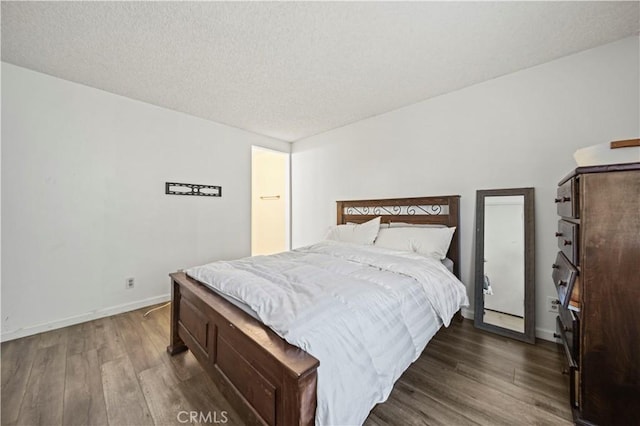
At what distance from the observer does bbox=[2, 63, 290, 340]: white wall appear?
220 centimetres

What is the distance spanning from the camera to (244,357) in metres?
1.21

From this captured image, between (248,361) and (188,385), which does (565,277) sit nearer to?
(248,361)

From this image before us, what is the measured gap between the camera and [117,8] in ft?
5.17

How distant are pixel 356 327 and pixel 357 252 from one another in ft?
3.83

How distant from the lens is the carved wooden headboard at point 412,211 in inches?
101

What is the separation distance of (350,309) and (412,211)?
6.89ft

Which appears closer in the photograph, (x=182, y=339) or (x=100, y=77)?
(x=182, y=339)

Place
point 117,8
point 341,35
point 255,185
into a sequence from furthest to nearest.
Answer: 1. point 255,185
2. point 341,35
3. point 117,8

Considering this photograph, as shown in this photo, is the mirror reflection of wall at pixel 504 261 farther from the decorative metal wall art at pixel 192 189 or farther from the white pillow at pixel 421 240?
the decorative metal wall art at pixel 192 189

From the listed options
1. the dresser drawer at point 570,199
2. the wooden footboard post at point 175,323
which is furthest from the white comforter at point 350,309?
the dresser drawer at point 570,199

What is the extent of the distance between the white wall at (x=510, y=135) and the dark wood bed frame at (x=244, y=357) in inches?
91.9

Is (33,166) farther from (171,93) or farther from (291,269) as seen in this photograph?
(291,269)

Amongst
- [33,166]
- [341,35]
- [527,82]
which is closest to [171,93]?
[33,166]

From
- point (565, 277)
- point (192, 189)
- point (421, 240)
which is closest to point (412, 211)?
point (421, 240)
